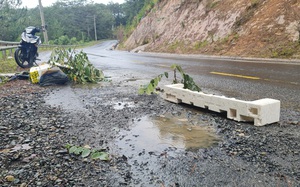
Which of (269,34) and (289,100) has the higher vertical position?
(269,34)

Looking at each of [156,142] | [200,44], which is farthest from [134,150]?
[200,44]

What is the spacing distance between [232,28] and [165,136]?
1587 centimetres

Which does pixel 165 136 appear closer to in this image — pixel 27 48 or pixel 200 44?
pixel 27 48

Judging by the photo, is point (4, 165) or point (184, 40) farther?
point (184, 40)

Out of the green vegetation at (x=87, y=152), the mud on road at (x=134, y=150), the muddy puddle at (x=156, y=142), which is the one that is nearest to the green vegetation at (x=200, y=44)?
the mud on road at (x=134, y=150)

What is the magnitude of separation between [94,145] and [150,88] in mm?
2289

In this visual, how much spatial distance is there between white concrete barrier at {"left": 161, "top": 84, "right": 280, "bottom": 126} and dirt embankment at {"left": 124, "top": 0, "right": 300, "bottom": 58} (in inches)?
366

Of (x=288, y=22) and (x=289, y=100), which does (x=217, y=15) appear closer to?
(x=288, y=22)

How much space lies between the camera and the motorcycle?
11906 millimetres

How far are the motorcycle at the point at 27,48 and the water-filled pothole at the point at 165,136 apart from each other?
9226 mm

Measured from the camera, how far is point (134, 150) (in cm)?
340

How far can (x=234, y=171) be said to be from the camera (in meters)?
2.75

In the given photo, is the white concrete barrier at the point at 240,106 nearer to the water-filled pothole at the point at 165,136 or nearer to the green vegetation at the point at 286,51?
the water-filled pothole at the point at 165,136

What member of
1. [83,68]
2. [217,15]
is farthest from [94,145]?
[217,15]
